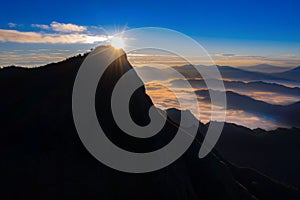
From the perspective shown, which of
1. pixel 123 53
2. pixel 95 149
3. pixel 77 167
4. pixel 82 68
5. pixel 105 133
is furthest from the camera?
pixel 123 53

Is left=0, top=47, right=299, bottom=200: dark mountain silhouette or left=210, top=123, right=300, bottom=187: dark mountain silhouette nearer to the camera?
left=0, top=47, right=299, bottom=200: dark mountain silhouette

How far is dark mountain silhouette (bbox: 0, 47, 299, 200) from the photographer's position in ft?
77.8

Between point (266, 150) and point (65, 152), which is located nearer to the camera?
point (65, 152)

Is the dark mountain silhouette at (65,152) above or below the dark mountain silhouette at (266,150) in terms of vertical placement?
above

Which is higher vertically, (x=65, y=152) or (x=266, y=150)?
(x=65, y=152)

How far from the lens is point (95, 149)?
27.3 m

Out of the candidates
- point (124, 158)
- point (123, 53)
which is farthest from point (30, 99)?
point (123, 53)

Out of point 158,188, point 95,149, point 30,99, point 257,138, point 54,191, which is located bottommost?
point 257,138

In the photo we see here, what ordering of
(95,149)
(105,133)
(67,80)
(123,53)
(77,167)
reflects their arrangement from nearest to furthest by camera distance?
(77,167)
(95,149)
(105,133)
(67,80)
(123,53)

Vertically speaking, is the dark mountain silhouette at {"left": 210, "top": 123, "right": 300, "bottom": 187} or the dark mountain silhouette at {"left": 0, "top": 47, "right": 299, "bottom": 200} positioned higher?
the dark mountain silhouette at {"left": 0, "top": 47, "right": 299, "bottom": 200}

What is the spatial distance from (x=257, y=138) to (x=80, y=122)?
111 meters

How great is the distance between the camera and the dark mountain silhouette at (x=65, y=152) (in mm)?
23703

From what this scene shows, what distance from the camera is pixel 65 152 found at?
26.0 m

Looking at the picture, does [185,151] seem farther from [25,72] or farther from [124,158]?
[25,72]
